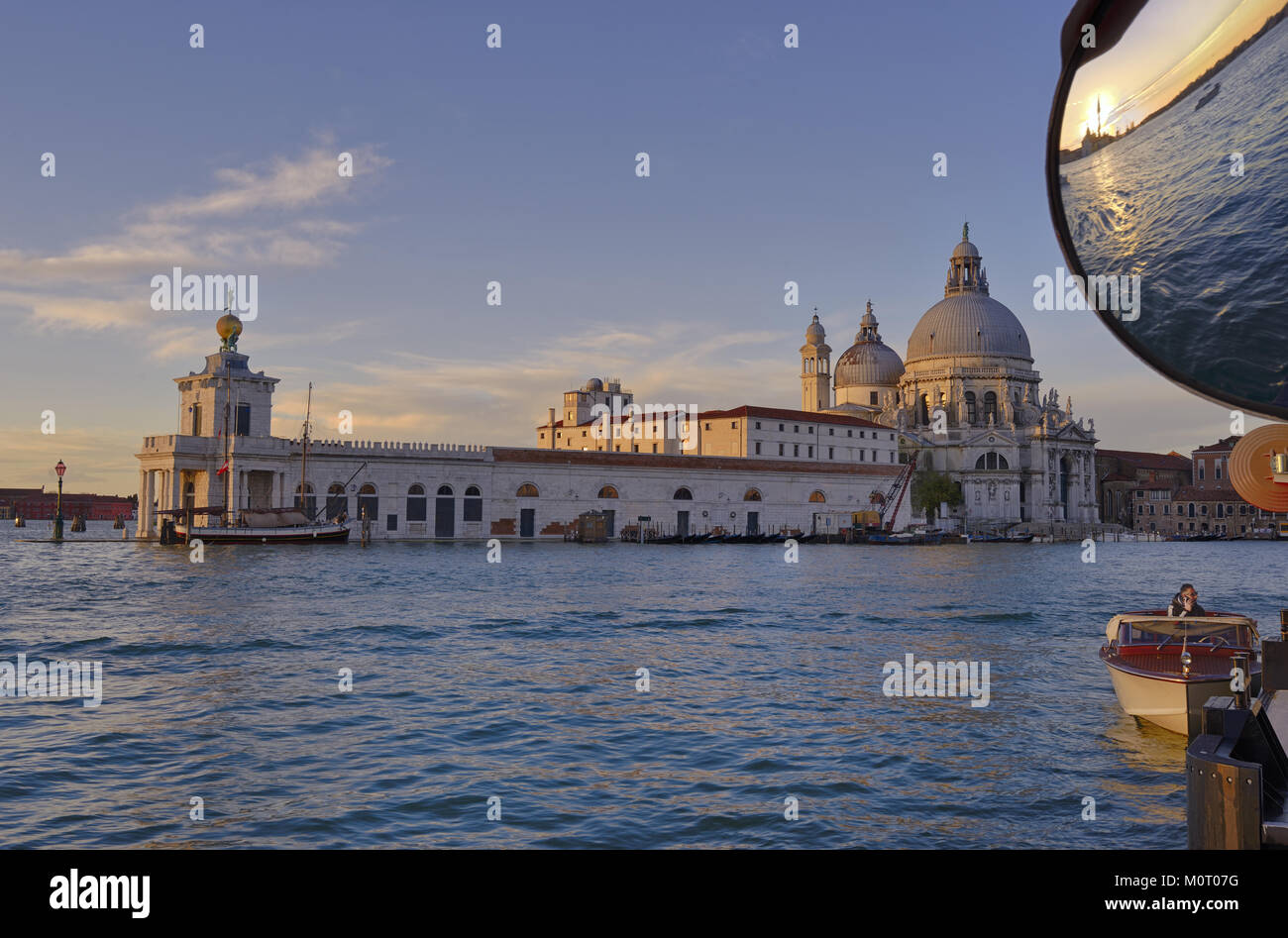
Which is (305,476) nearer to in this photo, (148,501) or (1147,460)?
(148,501)

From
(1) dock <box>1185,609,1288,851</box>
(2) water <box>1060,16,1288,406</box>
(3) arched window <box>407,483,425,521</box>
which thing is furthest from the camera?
(3) arched window <box>407,483,425,521</box>

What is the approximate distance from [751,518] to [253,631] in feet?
174

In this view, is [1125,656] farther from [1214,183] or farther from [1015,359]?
[1015,359]

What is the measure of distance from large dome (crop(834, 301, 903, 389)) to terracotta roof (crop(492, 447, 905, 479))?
2350 cm

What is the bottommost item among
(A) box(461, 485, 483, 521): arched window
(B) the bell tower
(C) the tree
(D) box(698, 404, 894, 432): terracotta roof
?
(A) box(461, 485, 483, 521): arched window

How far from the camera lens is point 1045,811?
8.33 m

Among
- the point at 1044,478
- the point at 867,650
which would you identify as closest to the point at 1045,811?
the point at 867,650

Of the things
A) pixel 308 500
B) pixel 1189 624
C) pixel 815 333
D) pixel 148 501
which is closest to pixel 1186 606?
pixel 1189 624

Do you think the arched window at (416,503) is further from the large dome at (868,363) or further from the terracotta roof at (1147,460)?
the terracotta roof at (1147,460)

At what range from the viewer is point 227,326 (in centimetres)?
5675

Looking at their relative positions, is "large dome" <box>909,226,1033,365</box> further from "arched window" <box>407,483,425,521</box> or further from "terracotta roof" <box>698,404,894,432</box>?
"arched window" <box>407,483,425,521</box>

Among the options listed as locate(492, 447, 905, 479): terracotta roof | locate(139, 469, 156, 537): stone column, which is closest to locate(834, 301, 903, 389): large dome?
locate(492, 447, 905, 479): terracotta roof

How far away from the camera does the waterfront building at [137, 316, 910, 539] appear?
179 feet

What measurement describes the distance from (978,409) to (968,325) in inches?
297
